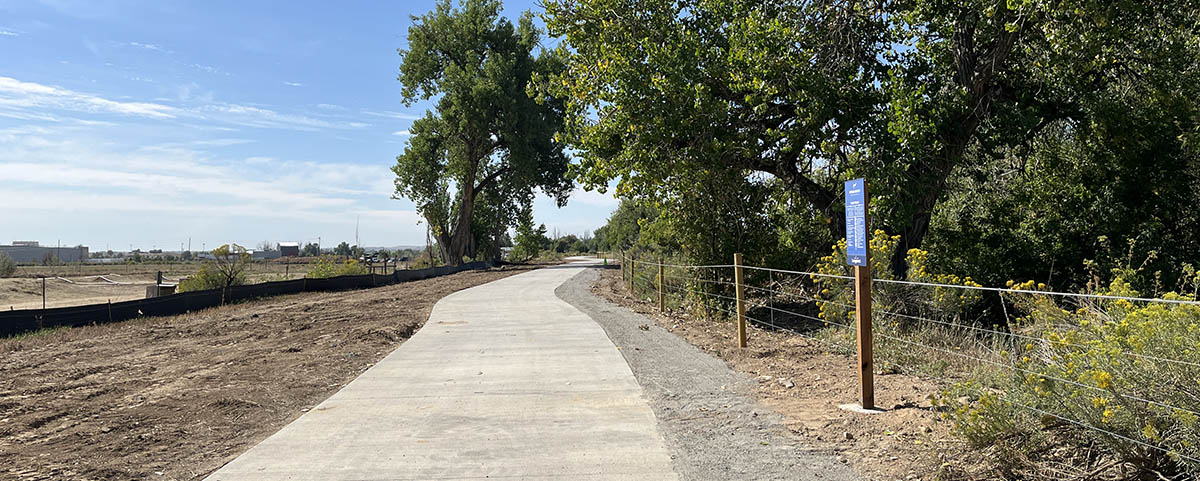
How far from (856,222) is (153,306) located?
1669 cm

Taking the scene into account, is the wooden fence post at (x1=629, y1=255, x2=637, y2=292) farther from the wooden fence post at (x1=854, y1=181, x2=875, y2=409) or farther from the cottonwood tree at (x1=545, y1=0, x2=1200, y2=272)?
the wooden fence post at (x1=854, y1=181, x2=875, y2=409)

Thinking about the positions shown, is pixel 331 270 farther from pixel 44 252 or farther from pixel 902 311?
pixel 44 252

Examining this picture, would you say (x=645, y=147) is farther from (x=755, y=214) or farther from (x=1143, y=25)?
(x=1143, y=25)

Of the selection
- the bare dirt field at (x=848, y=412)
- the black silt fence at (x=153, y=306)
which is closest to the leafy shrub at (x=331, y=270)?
the black silt fence at (x=153, y=306)

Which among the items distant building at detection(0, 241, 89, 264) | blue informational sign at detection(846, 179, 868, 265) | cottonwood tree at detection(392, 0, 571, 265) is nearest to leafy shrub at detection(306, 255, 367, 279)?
cottonwood tree at detection(392, 0, 571, 265)

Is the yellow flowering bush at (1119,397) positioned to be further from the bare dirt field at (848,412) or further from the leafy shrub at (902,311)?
the leafy shrub at (902,311)

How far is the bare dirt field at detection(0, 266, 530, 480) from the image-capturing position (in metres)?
5.57

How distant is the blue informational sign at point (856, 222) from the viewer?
Result: 6.48 metres

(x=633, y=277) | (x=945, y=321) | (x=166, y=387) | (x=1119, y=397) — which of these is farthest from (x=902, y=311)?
(x=633, y=277)

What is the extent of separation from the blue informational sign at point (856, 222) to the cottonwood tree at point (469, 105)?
3509 centimetres

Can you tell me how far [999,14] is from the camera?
12.5 m

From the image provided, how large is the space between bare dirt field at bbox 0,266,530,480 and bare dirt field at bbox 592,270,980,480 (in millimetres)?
4586

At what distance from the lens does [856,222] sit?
6609 mm

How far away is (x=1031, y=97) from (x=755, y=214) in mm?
5770
